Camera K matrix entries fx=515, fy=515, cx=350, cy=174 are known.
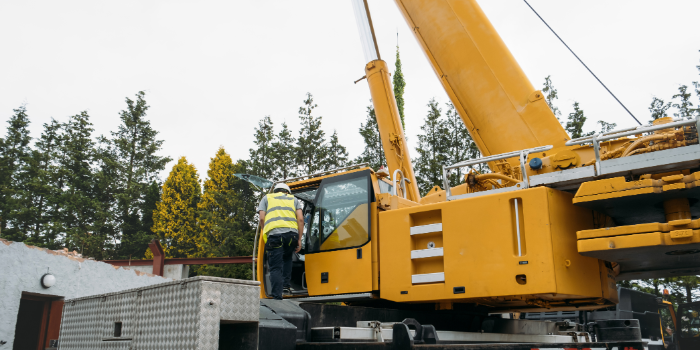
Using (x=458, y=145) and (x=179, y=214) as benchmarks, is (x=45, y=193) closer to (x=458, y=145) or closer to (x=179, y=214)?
(x=179, y=214)

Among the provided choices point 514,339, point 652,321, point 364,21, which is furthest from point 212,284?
point 652,321

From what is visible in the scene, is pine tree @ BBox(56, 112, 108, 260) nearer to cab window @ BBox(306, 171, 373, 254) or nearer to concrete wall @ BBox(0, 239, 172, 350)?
concrete wall @ BBox(0, 239, 172, 350)

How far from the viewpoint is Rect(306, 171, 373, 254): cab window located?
217 inches

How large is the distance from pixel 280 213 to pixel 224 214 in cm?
3147

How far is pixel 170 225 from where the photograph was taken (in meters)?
38.7

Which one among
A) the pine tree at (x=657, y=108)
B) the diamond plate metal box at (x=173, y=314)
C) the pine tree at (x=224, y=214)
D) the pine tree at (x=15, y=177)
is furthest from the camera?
the pine tree at (x=15, y=177)

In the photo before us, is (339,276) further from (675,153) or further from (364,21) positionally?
(364,21)

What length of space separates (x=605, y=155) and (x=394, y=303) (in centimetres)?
256

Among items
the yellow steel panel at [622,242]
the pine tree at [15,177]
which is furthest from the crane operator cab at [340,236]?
the pine tree at [15,177]

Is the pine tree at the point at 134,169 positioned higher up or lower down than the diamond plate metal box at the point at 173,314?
higher up

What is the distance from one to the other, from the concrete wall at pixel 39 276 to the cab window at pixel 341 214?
6.97 meters

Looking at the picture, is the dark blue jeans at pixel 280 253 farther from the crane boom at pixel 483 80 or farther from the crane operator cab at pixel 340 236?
the crane boom at pixel 483 80

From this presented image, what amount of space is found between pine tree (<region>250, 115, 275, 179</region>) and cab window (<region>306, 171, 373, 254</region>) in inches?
1141

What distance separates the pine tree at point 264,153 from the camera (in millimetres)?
35312
